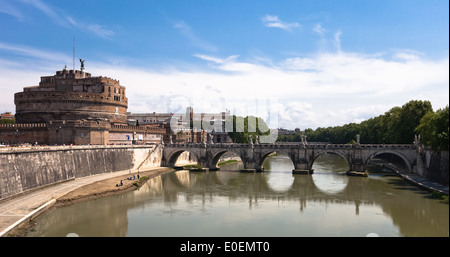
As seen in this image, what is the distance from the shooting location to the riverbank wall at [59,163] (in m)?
29.8

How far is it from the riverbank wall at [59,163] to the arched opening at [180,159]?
3.86 m

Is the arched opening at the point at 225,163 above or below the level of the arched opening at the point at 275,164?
above

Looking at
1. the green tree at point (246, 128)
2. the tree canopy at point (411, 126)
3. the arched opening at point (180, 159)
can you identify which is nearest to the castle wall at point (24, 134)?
the arched opening at point (180, 159)

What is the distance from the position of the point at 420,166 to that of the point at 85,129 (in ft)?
148

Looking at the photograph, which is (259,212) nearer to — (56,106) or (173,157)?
(173,157)

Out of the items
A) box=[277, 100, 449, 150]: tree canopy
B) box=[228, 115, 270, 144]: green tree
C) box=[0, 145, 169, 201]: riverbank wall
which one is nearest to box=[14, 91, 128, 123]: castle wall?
box=[0, 145, 169, 201]: riverbank wall

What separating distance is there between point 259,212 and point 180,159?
39.0 m

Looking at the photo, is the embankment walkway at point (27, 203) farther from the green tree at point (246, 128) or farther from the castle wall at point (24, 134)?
the green tree at point (246, 128)

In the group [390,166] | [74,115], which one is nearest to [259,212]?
[390,166]

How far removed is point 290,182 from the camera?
152ft

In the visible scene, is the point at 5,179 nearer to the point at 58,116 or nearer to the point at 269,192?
the point at 269,192

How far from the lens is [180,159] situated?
67.2 m

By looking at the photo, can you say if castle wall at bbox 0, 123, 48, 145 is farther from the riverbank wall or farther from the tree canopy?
the tree canopy

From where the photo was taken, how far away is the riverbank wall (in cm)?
2977
